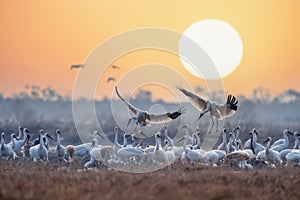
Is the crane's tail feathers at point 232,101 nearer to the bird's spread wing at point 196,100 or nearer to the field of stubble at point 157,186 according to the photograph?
the bird's spread wing at point 196,100

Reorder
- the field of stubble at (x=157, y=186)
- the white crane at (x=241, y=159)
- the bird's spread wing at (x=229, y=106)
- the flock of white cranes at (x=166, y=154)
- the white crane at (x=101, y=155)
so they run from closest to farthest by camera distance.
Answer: the field of stubble at (x=157, y=186) < the white crane at (x=241, y=159) < the flock of white cranes at (x=166, y=154) < the white crane at (x=101, y=155) < the bird's spread wing at (x=229, y=106)

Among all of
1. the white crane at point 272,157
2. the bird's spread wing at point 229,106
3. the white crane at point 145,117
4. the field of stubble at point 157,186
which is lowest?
the field of stubble at point 157,186

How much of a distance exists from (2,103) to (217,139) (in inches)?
2716

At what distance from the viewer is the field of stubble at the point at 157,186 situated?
10930mm

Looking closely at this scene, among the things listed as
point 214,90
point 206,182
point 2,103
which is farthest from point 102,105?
point 206,182

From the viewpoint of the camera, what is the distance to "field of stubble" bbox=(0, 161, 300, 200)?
10930 millimetres

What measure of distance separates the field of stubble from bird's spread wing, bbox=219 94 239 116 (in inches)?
152

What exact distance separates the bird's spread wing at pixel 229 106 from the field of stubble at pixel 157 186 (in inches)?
152

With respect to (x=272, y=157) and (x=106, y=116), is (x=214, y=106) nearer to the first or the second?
(x=272, y=157)

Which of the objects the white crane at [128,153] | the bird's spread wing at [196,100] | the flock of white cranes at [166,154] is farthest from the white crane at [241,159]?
the white crane at [128,153]

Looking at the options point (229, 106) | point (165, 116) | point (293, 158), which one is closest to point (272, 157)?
point (293, 158)

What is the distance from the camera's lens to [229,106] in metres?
19.9

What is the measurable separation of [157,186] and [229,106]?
8440 millimetres

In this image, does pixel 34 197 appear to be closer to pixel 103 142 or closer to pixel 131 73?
pixel 131 73
